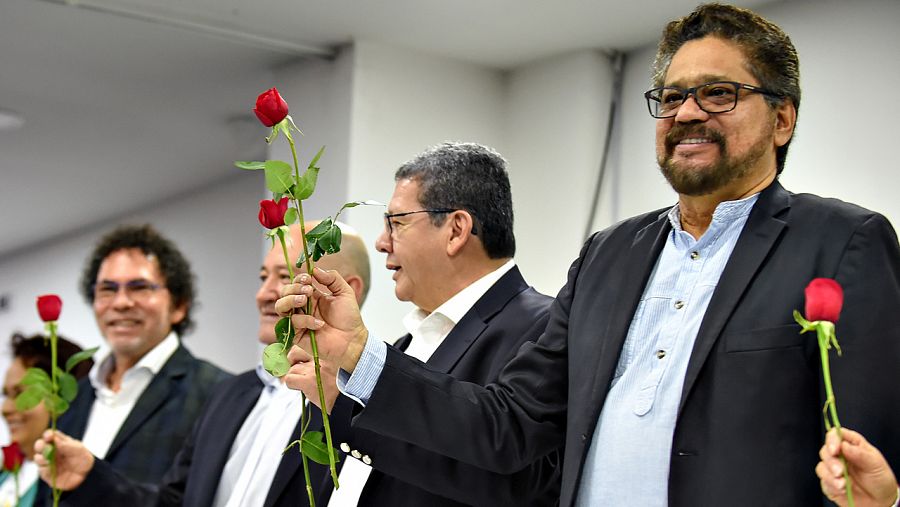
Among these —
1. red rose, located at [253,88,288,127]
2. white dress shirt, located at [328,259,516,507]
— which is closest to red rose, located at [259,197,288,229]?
red rose, located at [253,88,288,127]

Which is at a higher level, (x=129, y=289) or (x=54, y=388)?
(x=129, y=289)

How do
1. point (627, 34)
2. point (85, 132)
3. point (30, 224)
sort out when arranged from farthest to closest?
point (30, 224) < point (85, 132) < point (627, 34)


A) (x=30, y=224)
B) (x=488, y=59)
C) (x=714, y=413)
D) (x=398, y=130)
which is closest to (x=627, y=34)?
(x=488, y=59)

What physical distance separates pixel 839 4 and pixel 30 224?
662cm

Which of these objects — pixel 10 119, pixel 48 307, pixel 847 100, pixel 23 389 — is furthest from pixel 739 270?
pixel 10 119

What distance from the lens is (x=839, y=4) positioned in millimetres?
3398

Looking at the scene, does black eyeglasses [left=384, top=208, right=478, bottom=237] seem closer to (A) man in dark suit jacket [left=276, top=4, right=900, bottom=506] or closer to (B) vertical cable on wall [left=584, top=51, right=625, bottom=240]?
(A) man in dark suit jacket [left=276, top=4, right=900, bottom=506]

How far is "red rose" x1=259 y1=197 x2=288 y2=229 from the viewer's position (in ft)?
4.75

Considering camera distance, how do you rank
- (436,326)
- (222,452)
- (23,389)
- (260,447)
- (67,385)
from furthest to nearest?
1. (23,389)
2. (222,452)
3. (260,447)
4. (67,385)
5. (436,326)

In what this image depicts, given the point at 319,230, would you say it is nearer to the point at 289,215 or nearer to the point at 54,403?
the point at 289,215

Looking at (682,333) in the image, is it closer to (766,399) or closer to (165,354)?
(766,399)

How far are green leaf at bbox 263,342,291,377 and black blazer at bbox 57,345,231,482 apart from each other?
193 centimetres

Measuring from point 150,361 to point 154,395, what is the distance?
0.15m

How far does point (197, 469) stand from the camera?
287 cm
